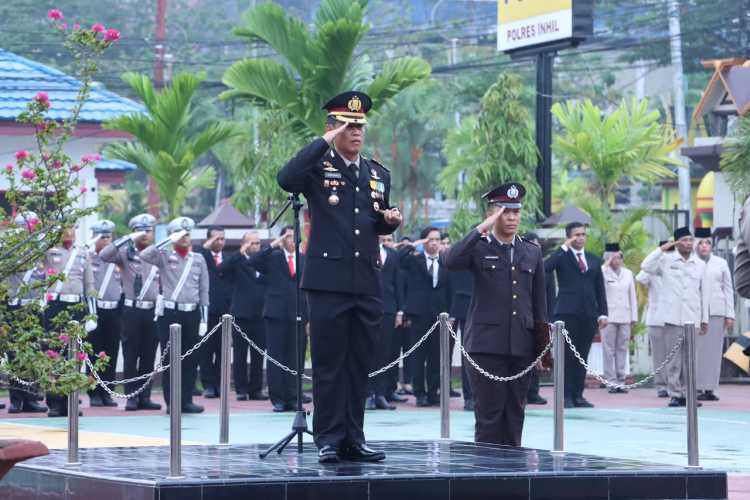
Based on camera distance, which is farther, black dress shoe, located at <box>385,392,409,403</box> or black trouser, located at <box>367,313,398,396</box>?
black dress shoe, located at <box>385,392,409,403</box>

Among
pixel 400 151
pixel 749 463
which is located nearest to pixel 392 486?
pixel 749 463

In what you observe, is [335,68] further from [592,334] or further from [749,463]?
[749,463]

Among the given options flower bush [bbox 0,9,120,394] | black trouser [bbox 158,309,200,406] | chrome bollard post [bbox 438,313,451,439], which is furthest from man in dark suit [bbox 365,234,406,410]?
flower bush [bbox 0,9,120,394]

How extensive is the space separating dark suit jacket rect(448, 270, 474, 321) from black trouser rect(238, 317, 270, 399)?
7.67ft

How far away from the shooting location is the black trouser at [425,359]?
63.8ft

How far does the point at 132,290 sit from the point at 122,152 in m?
7.40

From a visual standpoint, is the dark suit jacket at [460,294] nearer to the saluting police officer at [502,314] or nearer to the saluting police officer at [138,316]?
the saluting police officer at [138,316]

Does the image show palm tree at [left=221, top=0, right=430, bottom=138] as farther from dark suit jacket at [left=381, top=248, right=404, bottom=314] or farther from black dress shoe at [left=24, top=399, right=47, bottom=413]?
black dress shoe at [left=24, top=399, right=47, bottom=413]

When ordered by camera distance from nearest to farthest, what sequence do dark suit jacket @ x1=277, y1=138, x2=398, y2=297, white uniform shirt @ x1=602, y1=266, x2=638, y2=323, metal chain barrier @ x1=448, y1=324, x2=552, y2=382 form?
1. dark suit jacket @ x1=277, y1=138, x2=398, y2=297
2. metal chain barrier @ x1=448, y1=324, x2=552, y2=382
3. white uniform shirt @ x1=602, y1=266, x2=638, y2=323

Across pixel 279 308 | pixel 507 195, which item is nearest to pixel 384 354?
pixel 279 308

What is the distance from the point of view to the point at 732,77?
27.4 meters

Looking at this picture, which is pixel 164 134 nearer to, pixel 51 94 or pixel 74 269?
pixel 51 94

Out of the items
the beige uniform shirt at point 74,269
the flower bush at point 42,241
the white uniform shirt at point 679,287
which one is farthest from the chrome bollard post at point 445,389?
the white uniform shirt at point 679,287

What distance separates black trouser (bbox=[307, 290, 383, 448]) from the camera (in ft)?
32.5
